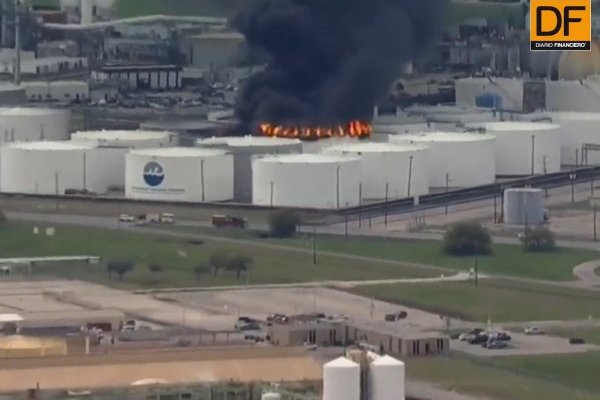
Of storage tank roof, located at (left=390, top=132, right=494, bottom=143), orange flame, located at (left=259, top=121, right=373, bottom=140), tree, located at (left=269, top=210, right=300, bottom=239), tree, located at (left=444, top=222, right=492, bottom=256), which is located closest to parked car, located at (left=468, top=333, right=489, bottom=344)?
tree, located at (left=444, top=222, right=492, bottom=256)

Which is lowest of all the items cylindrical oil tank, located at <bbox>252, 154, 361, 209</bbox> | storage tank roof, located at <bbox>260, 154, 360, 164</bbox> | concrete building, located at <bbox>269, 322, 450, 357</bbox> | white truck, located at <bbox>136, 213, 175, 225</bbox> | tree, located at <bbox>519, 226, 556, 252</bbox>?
concrete building, located at <bbox>269, 322, 450, 357</bbox>

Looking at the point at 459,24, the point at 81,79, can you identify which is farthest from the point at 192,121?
the point at 459,24

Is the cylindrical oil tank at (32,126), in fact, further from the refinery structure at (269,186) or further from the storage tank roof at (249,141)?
the storage tank roof at (249,141)

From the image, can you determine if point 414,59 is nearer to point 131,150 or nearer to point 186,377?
point 131,150

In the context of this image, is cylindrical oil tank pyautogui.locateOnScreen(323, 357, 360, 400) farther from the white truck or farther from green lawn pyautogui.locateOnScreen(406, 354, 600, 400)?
the white truck

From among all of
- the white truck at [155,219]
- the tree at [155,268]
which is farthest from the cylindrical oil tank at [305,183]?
the tree at [155,268]

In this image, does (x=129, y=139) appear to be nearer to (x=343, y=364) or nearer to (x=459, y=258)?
(x=459, y=258)
